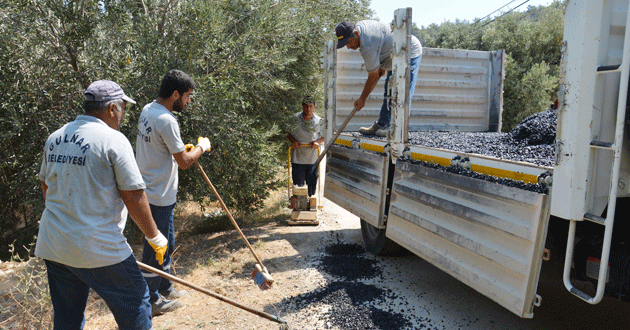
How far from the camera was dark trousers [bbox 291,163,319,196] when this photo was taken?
665 cm

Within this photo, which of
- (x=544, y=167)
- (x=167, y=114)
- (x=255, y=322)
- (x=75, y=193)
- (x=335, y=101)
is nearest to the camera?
(x=75, y=193)

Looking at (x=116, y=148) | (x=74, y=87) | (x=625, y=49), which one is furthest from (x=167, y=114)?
(x=625, y=49)

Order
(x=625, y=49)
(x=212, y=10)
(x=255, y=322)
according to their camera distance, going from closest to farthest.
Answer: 1. (x=625, y=49)
2. (x=255, y=322)
3. (x=212, y=10)

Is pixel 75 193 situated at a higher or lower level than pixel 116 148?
lower

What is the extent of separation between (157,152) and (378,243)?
9.17 ft

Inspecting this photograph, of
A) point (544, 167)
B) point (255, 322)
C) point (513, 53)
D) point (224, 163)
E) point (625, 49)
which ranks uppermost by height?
point (513, 53)

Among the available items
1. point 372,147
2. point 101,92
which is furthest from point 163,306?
point 372,147

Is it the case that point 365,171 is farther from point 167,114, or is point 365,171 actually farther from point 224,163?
point 167,114

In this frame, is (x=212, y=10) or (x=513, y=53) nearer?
(x=212, y=10)

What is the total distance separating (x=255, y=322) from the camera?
3400 millimetres

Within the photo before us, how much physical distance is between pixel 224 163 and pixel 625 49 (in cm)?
413

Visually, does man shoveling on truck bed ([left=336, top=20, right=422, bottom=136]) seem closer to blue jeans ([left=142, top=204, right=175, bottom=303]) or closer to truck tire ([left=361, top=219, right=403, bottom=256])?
truck tire ([left=361, top=219, right=403, bottom=256])

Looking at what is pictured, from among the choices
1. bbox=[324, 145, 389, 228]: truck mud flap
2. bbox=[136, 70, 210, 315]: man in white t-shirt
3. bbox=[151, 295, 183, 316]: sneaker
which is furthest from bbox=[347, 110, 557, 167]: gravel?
bbox=[151, 295, 183, 316]: sneaker

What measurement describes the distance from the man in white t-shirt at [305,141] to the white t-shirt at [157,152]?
122 inches
